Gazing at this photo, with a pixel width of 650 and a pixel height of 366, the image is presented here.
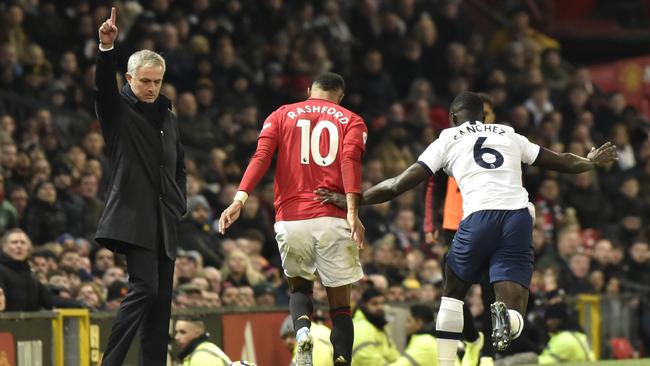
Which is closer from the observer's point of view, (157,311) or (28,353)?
(157,311)

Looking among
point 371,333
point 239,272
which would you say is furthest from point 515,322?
point 239,272

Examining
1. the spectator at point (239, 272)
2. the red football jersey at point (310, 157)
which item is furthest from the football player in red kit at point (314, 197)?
the spectator at point (239, 272)

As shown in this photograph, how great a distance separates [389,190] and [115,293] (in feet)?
15.3

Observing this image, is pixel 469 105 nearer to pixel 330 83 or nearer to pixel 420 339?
pixel 330 83

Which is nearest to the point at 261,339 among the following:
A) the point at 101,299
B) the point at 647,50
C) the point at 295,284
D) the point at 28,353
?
the point at 101,299

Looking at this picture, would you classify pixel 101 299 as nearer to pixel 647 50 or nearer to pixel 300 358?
pixel 300 358

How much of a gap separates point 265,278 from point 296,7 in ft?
26.2

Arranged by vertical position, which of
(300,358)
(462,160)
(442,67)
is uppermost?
(442,67)

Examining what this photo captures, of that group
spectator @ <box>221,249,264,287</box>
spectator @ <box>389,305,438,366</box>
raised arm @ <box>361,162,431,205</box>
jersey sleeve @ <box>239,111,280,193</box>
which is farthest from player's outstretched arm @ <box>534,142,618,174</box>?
spectator @ <box>221,249,264,287</box>

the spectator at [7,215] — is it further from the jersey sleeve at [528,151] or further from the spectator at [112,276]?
the jersey sleeve at [528,151]

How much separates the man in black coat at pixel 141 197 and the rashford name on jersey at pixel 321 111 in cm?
120

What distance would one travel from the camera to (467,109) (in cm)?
1048

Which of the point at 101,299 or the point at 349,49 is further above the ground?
the point at 349,49

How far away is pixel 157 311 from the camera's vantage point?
31.1 feet
